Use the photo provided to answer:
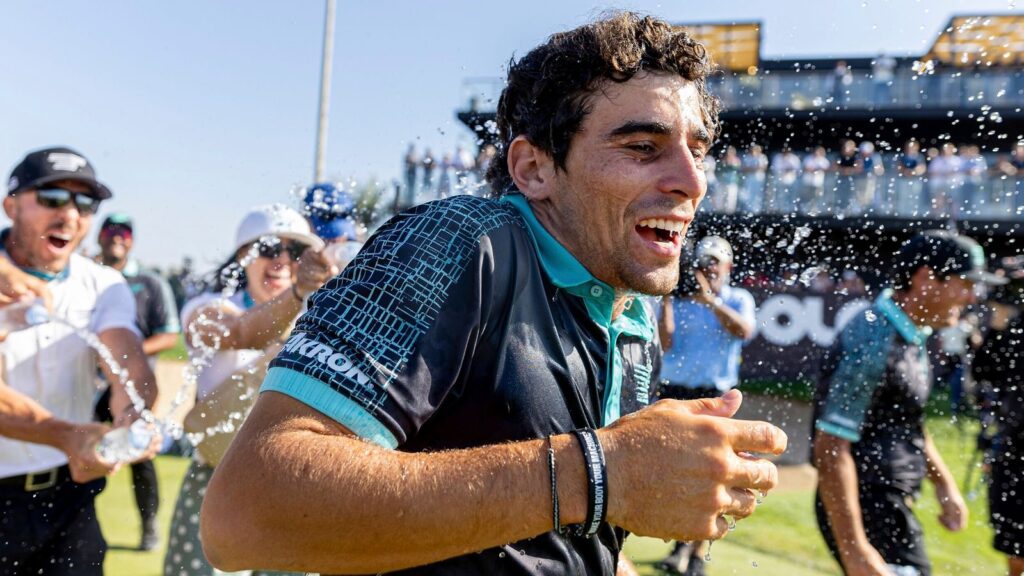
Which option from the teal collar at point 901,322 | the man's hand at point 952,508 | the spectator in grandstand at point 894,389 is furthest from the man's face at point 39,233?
the man's hand at point 952,508

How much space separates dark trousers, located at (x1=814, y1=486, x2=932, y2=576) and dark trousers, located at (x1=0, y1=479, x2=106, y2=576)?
11.1 ft

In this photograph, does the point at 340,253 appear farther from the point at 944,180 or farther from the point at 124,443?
the point at 944,180

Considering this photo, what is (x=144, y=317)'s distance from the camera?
6383mm

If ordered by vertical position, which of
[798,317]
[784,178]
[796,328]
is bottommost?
[796,328]

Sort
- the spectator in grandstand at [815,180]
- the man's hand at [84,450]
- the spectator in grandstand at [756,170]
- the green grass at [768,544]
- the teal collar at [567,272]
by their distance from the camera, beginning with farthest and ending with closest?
the spectator in grandstand at [815,180] → the spectator in grandstand at [756,170] → the green grass at [768,544] → the man's hand at [84,450] → the teal collar at [567,272]

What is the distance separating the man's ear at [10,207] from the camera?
11.7 ft

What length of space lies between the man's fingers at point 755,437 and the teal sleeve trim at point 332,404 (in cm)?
54

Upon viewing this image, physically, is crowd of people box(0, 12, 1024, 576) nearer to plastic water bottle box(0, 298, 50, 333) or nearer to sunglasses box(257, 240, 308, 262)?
plastic water bottle box(0, 298, 50, 333)

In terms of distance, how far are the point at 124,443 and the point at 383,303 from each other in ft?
8.11

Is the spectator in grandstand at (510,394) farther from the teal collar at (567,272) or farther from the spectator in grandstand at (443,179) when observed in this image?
the spectator in grandstand at (443,179)

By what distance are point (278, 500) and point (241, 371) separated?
9.16ft

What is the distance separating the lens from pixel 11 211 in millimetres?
3576

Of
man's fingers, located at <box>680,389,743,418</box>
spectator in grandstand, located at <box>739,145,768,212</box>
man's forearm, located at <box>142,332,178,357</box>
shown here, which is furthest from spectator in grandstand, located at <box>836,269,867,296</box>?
man's fingers, located at <box>680,389,743,418</box>

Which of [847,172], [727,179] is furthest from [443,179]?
[847,172]
